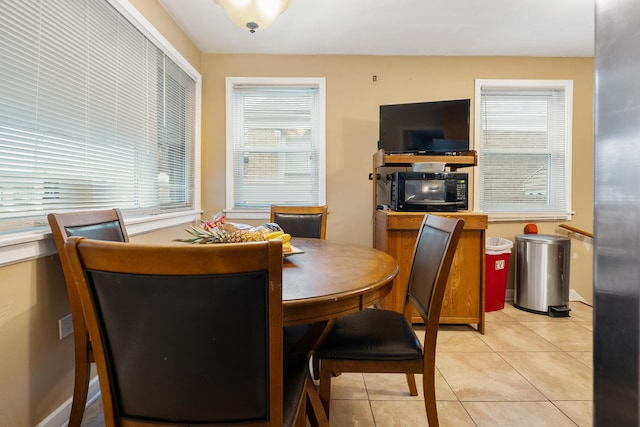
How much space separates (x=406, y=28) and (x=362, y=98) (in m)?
0.72

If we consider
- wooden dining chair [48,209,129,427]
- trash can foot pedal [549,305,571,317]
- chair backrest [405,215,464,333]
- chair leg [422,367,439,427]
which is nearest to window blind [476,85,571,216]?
trash can foot pedal [549,305,571,317]

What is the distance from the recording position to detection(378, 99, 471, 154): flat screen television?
268 cm

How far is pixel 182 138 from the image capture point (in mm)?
2861

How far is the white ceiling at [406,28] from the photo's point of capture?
239cm

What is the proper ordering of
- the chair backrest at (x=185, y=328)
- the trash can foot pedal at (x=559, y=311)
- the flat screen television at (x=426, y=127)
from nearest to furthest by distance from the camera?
the chair backrest at (x=185, y=328) < the flat screen television at (x=426, y=127) < the trash can foot pedal at (x=559, y=311)

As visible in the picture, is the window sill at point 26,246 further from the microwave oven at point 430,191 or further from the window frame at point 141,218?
the microwave oven at point 430,191

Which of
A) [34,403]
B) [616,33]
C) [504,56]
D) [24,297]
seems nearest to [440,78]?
[504,56]

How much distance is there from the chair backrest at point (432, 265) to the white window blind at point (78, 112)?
1.72m

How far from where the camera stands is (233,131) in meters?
3.18

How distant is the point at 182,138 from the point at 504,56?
337 cm

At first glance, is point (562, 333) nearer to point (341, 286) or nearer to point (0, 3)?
point (341, 286)

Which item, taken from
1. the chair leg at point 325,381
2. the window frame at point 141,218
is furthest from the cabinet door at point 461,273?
the window frame at point 141,218

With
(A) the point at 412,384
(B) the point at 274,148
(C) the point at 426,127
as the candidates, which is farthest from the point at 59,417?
(C) the point at 426,127

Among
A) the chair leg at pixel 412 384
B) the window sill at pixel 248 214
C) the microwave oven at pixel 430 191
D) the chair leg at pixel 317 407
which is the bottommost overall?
the chair leg at pixel 412 384
